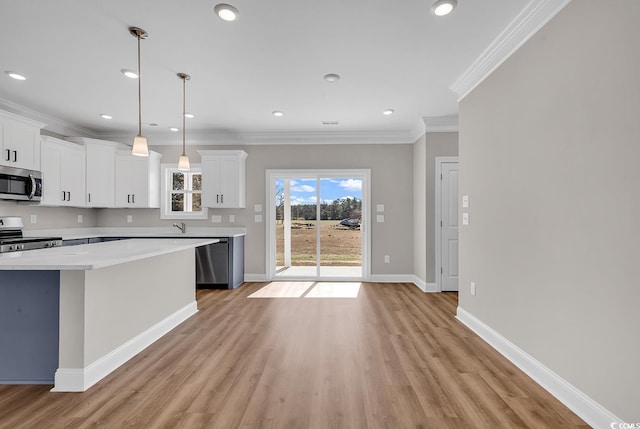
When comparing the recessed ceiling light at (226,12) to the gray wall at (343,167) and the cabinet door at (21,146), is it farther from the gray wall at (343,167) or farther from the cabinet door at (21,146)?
the cabinet door at (21,146)

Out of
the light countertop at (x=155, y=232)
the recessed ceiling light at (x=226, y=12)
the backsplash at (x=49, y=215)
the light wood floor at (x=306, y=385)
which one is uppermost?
the recessed ceiling light at (x=226, y=12)

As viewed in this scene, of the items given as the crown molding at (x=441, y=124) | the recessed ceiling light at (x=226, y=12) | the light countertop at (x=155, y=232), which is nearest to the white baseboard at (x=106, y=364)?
the light countertop at (x=155, y=232)

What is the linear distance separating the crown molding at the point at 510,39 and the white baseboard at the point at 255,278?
4.05m

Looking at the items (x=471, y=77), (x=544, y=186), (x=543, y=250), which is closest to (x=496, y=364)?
(x=543, y=250)

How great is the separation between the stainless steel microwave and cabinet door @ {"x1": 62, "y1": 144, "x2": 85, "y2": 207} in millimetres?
434

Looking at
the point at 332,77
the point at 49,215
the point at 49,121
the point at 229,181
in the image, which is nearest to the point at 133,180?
the point at 49,215

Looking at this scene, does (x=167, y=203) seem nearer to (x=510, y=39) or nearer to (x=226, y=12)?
(x=226, y=12)

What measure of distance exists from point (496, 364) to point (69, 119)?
20.3 feet

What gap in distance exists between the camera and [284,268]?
574cm

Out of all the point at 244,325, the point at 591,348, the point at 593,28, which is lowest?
the point at 244,325

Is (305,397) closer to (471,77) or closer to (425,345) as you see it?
(425,345)

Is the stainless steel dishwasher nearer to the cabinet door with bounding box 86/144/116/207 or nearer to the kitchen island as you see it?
the cabinet door with bounding box 86/144/116/207

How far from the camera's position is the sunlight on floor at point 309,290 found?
4430 mm

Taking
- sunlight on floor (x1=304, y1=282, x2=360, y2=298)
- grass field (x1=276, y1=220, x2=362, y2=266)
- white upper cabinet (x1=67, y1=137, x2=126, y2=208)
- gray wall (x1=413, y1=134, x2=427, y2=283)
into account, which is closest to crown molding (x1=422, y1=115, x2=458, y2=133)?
gray wall (x1=413, y1=134, x2=427, y2=283)
